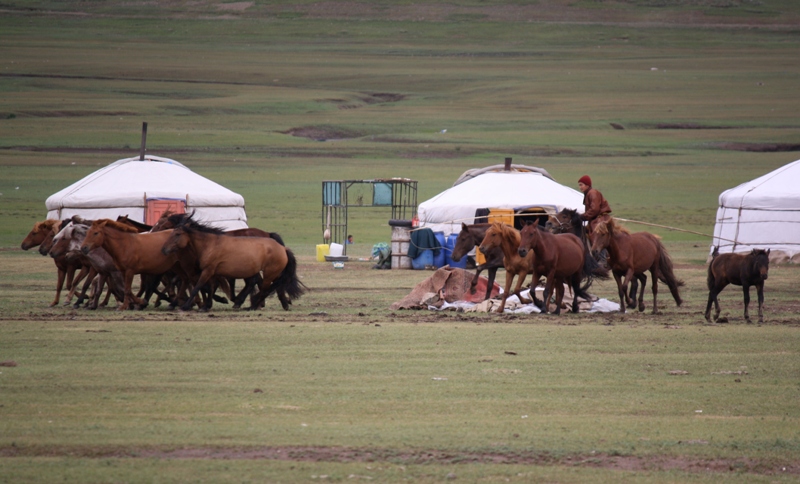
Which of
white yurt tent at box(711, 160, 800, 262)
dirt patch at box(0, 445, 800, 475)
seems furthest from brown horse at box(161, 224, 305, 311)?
white yurt tent at box(711, 160, 800, 262)

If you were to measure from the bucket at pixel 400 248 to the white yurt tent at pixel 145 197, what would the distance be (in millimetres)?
4548

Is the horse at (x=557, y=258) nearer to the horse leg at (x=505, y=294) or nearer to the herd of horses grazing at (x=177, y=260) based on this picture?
the horse leg at (x=505, y=294)

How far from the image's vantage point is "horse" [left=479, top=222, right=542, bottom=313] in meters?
13.8

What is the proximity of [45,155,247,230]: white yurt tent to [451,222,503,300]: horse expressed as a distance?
10.2 meters

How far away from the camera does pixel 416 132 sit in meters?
64.4

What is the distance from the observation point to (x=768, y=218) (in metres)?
24.0

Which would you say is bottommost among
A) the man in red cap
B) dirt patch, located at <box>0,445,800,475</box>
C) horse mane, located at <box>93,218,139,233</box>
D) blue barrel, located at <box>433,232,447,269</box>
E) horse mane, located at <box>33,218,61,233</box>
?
dirt patch, located at <box>0,445,800,475</box>

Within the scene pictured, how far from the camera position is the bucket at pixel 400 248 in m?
22.9

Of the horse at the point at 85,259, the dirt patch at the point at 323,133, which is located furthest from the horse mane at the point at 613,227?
the dirt patch at the point at 323,133

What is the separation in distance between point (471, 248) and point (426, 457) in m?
9.16

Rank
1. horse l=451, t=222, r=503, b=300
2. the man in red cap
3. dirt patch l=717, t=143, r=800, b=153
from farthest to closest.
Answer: dirt patch l=717, t=143, r=800, b=153
the man in red cap
horse l=451, t=222, r=503, b=300

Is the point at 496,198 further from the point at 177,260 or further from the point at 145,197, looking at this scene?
the point at 177,260

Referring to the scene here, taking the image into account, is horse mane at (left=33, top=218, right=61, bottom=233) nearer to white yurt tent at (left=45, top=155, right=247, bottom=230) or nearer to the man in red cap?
the man in red cap

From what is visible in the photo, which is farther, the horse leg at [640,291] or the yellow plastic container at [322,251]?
the yellow plastic container at [322,251]
